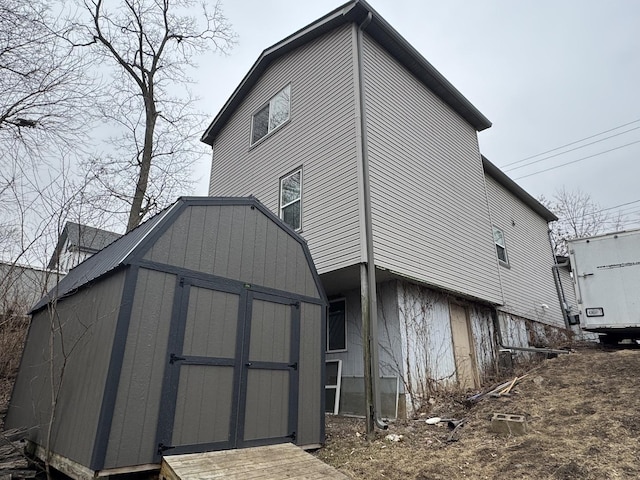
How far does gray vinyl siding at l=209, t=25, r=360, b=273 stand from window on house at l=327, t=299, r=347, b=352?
1.83 meters

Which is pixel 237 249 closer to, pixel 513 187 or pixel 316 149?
pixel 316 149

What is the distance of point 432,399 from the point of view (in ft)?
25.2

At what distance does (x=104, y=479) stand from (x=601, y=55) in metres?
37.0

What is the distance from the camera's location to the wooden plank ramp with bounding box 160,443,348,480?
366 centimetres

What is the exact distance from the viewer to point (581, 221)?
76.0 feet

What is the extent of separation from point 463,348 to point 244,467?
6.78 metres

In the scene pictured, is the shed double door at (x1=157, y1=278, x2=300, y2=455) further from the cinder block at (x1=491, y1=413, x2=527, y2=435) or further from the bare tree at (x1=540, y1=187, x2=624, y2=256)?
the bare tree at (x1=540, y1=187, x2=624, y2=256)

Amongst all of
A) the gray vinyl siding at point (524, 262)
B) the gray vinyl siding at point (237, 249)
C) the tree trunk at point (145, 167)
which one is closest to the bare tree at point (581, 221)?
the gray vinyl siding at point (524, 262)

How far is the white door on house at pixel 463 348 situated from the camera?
883cm

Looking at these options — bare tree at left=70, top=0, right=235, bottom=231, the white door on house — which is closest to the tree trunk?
bare tree at left=70, top=0, right=235, bottom=231

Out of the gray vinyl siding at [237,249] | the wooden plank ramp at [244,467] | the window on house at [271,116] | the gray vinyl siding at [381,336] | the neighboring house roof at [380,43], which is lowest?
the wooden plank ramp at [244,467]

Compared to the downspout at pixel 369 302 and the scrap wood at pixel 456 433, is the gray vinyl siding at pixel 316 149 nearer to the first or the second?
the downspout at pixel 369 302

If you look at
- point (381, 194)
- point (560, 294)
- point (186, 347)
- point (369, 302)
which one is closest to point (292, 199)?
point (381, 194)

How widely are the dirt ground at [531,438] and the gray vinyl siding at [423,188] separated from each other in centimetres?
270
